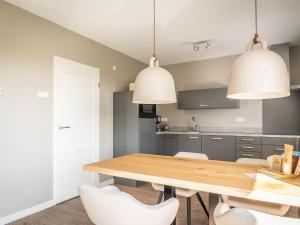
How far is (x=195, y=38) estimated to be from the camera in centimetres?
352

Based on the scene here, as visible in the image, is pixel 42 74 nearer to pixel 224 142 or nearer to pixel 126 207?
pixel 126 207

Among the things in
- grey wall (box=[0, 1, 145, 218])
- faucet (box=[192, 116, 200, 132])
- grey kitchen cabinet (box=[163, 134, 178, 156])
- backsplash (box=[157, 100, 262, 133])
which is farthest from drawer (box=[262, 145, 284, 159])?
grey wall (box=[0, 1, 145, 218])

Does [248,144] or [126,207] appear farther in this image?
[248,144]

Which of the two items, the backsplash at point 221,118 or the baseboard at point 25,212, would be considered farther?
the backsplash at point 221,118

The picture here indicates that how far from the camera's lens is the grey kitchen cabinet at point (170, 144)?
4.48m

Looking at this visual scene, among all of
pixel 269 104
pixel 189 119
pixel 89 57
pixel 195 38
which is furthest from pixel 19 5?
pixel 269 104

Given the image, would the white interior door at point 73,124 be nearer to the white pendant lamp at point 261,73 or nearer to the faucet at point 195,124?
the faucet at point 195,124

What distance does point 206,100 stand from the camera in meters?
4.34

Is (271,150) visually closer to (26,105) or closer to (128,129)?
(128,129)

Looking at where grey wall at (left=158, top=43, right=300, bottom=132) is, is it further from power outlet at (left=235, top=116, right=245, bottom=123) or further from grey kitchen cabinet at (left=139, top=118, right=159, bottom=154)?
grey kitchen cabinet at (left=139, top=118, right=159, bottom=154)

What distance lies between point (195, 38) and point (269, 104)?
6.17 feet

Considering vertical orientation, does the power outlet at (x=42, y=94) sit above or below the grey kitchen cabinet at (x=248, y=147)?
above

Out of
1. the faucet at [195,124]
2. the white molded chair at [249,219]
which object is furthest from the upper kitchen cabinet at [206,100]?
the white molded chair at [249,219]

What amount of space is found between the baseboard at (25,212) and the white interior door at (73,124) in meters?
0.14
